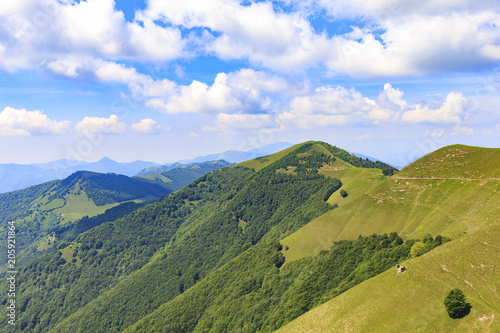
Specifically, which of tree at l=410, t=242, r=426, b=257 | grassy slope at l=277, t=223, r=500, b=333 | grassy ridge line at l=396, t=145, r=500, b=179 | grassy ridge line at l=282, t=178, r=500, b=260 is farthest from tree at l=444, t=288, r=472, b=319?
grassy ridge line at l=396, t=145, r=500, b=179

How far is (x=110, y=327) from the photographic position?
18850 centimetres

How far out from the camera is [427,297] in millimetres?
63000

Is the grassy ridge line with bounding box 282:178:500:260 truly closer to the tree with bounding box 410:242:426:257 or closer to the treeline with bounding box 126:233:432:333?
the treeline with bounding box 126:233:432:333

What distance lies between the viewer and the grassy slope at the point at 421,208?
104 meters

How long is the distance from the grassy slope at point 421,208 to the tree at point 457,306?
42.0 meters

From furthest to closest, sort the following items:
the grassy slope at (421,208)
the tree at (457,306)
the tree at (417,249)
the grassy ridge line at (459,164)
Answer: the grassy ridge line at (459,164) < the grassy slope at (421,208) < the tree at (417,249) < the tree at (457,306)

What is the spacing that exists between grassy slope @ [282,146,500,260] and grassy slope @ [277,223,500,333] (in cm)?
2639

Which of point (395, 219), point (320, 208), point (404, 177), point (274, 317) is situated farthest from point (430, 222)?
point (320, 208)

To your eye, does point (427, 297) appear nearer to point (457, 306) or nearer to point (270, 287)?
point (457, 306)

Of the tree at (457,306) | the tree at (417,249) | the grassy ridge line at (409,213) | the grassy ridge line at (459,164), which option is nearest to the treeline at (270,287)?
the tree at (417,249)

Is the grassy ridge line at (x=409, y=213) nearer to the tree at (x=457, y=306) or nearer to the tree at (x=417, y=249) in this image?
the tree at (x=417, y=249)

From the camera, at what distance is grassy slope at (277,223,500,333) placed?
185 ft

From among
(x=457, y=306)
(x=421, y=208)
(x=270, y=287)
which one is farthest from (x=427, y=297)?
(x=270, y=287)

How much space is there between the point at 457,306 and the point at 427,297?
7.81 m
